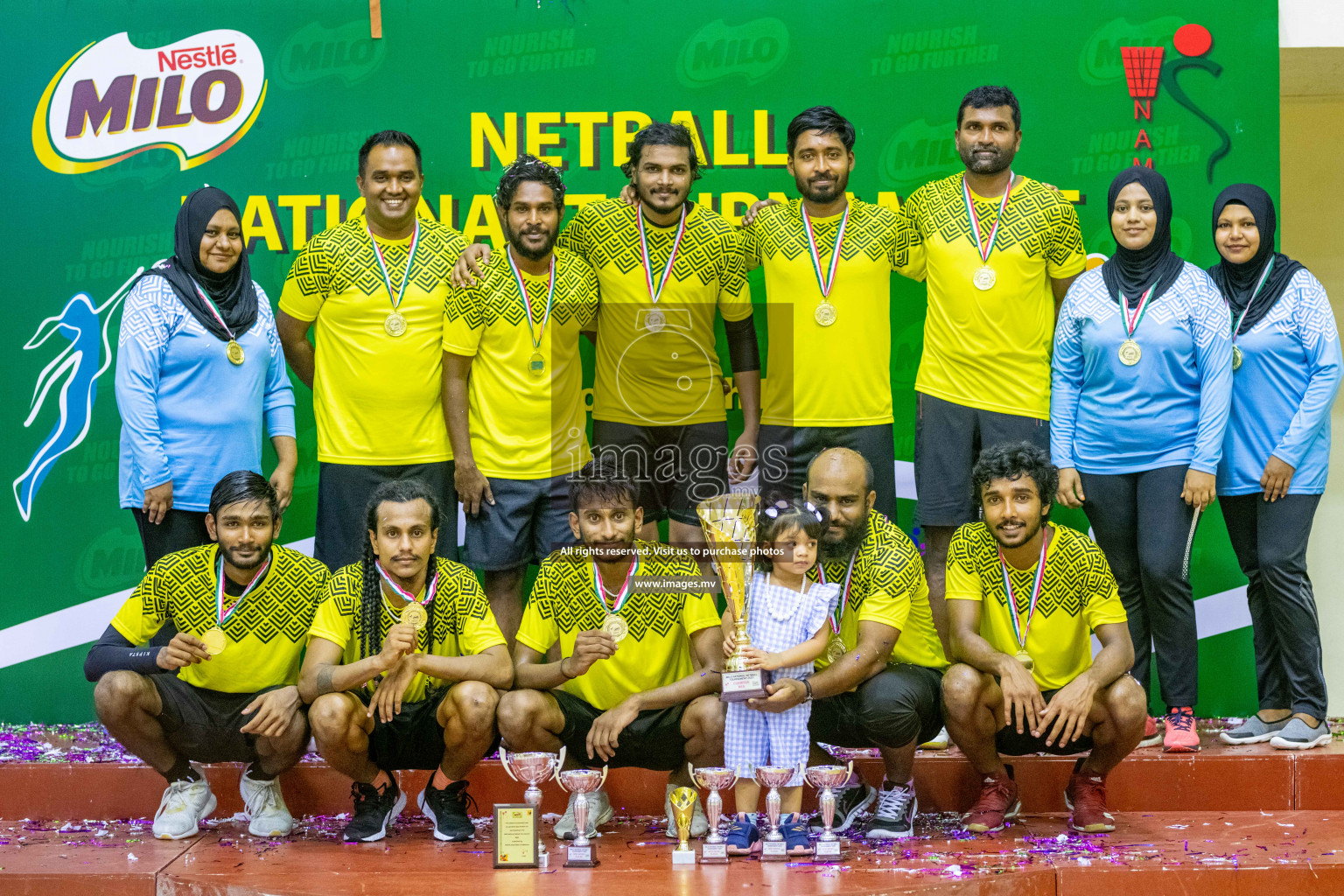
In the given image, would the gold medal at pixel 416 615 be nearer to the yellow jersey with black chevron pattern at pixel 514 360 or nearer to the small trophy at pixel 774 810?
the yellow jersey with black chevron pattern at pixel 514 360

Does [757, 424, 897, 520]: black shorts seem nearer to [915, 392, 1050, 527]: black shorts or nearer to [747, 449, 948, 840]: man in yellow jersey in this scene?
[915, 392, 1050, 527]: black shorts

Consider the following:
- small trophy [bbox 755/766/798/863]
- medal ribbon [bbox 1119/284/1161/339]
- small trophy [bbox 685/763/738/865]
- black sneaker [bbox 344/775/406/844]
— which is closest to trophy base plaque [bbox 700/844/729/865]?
small trophy [bbox 685/763/738/865]

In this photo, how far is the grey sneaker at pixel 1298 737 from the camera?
15.9 ft

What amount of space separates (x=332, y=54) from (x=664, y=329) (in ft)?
7.07

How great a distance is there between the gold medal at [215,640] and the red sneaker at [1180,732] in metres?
3.38

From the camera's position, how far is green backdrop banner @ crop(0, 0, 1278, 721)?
5.87 meters

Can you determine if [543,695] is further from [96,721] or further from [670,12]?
[670,12]

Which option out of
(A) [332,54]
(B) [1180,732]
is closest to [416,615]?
(B) [1180,732]

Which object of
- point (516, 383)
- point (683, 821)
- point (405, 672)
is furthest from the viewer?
point (516, 383)

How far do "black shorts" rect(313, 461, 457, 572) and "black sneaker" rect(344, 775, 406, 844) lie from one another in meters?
0.99

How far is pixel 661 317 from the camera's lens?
5098mm

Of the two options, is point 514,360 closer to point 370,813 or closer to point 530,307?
point 530,307

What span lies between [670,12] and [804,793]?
11.3 ft

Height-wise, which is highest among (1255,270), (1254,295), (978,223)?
(978,223)
